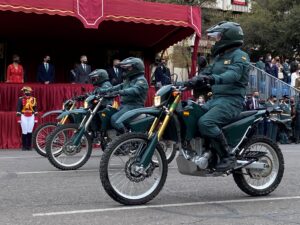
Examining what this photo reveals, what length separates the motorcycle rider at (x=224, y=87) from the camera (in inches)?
277

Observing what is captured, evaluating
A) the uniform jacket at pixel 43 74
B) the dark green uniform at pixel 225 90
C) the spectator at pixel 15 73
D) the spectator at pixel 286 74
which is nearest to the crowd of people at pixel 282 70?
the spectator at pixel 286 74

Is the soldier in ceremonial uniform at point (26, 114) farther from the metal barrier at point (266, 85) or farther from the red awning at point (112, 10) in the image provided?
the metal barrier at point (266, 85)

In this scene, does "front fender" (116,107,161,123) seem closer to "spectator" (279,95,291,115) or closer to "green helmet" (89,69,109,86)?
"green helmet" (89,69,109,86)

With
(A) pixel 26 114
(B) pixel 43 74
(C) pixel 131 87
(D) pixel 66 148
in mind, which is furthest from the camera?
(B) pixel 43 74

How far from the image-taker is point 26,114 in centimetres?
1574

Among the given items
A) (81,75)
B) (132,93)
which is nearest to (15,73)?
(81,75)

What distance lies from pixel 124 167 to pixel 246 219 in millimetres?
1481

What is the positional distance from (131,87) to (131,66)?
1.16 ft

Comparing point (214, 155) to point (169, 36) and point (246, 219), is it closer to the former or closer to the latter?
point (246, 219)

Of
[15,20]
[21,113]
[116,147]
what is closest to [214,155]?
[116,147]

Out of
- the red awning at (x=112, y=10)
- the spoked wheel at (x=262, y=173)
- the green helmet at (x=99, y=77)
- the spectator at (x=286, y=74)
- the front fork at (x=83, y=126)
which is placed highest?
the red awning at (x=112, y=10)

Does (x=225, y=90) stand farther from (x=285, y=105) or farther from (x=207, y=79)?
(x=285, y=105)

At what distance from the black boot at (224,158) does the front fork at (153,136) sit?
680 millimetres

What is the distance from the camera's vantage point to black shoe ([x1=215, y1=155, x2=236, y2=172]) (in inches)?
281
